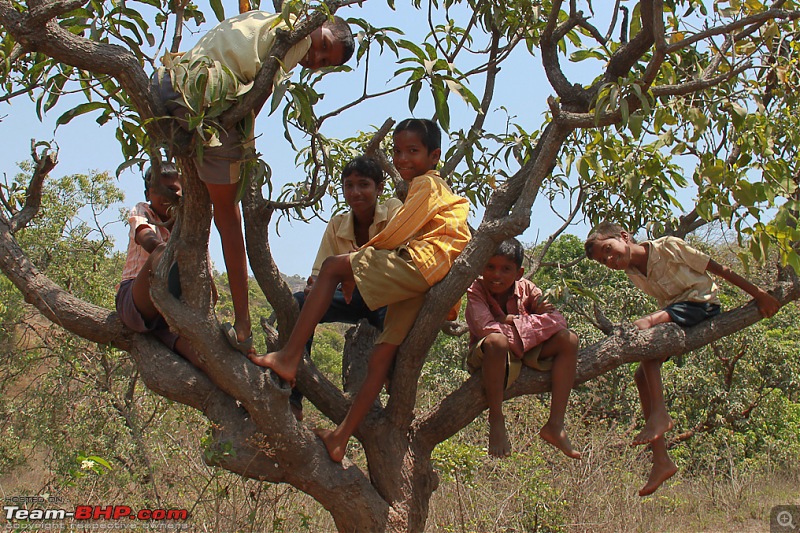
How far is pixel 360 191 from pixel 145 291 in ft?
3.62

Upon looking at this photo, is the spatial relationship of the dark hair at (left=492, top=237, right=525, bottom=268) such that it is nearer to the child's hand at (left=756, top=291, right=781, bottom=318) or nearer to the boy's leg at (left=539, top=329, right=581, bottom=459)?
the boy's leg at (left=539, top=329, right=581, bottom=459)

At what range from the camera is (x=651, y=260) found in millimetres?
3785

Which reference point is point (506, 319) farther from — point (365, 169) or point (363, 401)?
point (365, 169)

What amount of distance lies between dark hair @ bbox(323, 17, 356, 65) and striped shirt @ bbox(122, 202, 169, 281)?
111 centimetres

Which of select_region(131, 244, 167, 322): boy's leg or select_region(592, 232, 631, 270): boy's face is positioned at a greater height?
select_region(592, 232, 631, 270): boy's face

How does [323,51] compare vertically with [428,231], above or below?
above

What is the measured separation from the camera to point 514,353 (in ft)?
10.7

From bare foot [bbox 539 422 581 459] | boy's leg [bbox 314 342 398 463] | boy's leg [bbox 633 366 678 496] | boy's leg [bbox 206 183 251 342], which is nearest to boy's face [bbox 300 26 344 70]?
boy's leg [bbox 206 183 251 342]

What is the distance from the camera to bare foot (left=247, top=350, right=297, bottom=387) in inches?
115

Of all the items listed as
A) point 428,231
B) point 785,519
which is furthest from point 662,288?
point 785,519

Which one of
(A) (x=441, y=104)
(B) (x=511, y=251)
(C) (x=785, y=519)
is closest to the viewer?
(A) (x=441, y=104)

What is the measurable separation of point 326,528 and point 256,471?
6.27 ft

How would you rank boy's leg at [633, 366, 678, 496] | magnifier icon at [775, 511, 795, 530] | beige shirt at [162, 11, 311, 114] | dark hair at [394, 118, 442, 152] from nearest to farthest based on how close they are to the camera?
1. beige shirt at [162, 11, 311, 114]
2. dark hair at [394, 118, 442, 152]
3. boy's leg at [633, 366, 678, 496]
4. magnifier icon at [775, 511, 795, 530]

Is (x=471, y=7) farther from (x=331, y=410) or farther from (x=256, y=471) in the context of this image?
(x=256, y=471)
